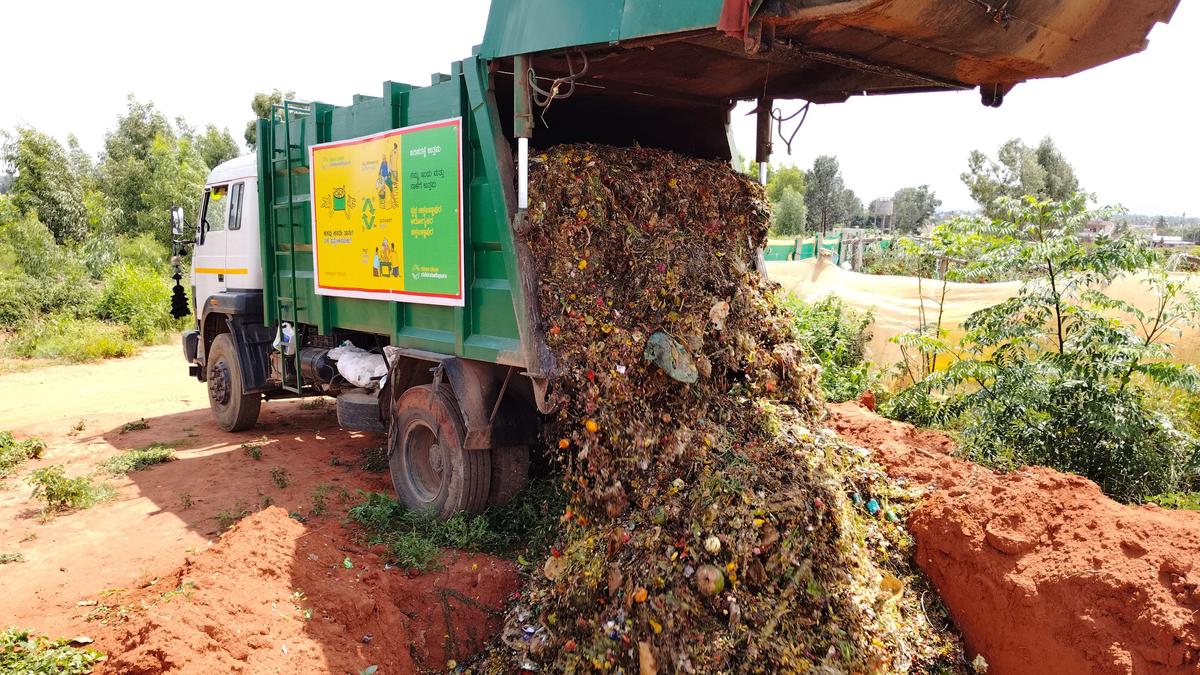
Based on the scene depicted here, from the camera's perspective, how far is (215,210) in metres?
8.03

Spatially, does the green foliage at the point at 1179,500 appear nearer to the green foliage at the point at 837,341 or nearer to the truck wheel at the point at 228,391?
the green foliage at the point at 837,341

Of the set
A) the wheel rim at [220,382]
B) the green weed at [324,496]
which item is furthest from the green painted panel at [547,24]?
the wheel rim at [220,382]

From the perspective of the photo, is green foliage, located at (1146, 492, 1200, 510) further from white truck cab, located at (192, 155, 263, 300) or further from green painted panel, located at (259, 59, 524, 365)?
white truck cab, located at (192, 155, 263, 300)

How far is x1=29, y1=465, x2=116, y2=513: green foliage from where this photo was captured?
574 centimetres

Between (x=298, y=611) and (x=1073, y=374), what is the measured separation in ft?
15.9

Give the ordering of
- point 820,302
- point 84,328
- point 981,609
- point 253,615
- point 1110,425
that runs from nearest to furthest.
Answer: point 981,609 → point 253,615 → point 1110,425 → point 820,302 → point 84,328

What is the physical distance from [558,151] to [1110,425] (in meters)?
3.73

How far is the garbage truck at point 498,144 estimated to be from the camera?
3311 mm

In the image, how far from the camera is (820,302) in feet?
30.8

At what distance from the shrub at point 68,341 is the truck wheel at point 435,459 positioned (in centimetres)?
1153

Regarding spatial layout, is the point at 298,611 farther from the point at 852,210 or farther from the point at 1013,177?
the point at 852,210

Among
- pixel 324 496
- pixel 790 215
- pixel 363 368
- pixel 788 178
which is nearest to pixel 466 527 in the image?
pixel 324 496

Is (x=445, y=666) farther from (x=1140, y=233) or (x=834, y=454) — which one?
(x=1140, y=233)

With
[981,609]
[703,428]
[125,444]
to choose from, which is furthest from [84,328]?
[981,609]
